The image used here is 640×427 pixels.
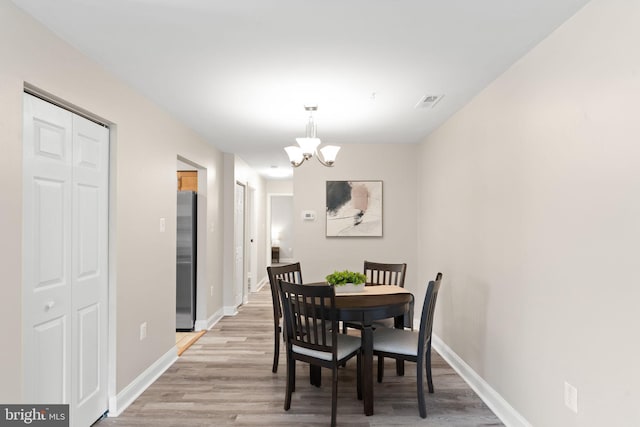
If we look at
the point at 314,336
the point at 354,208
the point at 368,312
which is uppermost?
the point at 354,208

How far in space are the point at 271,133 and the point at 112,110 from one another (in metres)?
1.89

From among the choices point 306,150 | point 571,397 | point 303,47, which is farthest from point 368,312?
point 303,47

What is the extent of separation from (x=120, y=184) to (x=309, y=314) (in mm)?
1619

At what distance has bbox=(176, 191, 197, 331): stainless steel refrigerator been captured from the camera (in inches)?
185

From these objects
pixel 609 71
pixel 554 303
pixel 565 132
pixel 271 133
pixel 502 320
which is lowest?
pixel 502 320

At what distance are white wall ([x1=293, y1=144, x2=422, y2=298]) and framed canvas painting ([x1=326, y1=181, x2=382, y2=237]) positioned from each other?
7 centimetres

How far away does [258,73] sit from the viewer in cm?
261

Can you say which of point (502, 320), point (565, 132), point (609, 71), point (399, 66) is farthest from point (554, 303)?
point (399, 66)

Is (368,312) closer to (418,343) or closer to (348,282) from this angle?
(418,343)

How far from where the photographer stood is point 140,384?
10.0 feet

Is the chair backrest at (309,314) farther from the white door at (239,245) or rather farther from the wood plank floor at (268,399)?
the white door at (239,245)

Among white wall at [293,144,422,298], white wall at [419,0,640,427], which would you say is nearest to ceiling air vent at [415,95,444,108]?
white wall at [419,0,640,427]

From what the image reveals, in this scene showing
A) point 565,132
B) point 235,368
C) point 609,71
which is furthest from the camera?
point 235,368

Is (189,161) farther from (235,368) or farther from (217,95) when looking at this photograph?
(235,368)
